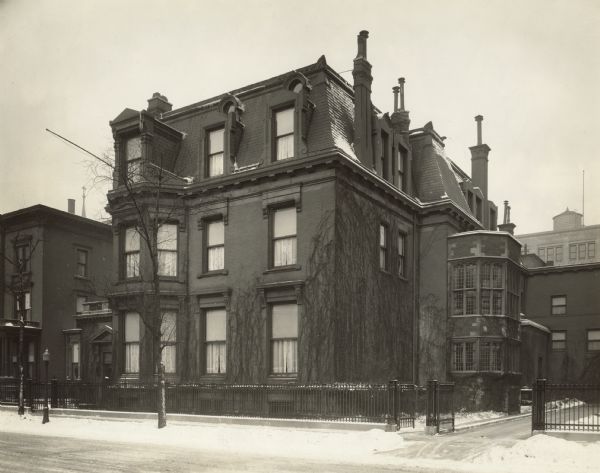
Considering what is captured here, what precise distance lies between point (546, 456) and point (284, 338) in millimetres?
11188

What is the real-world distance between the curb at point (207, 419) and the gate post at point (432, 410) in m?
1.21

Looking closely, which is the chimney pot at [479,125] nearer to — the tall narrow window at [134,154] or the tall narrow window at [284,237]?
the tall narrow window at [284,237]

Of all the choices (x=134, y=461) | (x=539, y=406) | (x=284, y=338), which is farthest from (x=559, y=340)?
(x=134, y=461)

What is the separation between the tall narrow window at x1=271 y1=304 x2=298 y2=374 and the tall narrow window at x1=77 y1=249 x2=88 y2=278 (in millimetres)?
20860

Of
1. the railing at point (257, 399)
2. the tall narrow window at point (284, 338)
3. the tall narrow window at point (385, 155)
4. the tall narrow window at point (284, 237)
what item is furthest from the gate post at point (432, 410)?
the tall narrow window at point (385, 155)

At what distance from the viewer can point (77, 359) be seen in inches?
1473

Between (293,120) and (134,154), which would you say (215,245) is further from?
(293,120)

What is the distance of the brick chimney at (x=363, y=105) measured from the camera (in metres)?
24.1

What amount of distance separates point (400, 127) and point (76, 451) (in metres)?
19.7

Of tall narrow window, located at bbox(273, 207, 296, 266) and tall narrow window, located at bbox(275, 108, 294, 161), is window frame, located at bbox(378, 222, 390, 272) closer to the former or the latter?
tall narrow window, located at bbox(273, 207, 296, 266)

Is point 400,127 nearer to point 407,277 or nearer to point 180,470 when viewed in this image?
point 407,277

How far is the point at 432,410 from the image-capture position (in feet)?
59.5

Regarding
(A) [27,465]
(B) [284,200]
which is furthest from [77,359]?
(A) [27,465]

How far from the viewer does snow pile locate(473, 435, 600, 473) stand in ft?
40.2
